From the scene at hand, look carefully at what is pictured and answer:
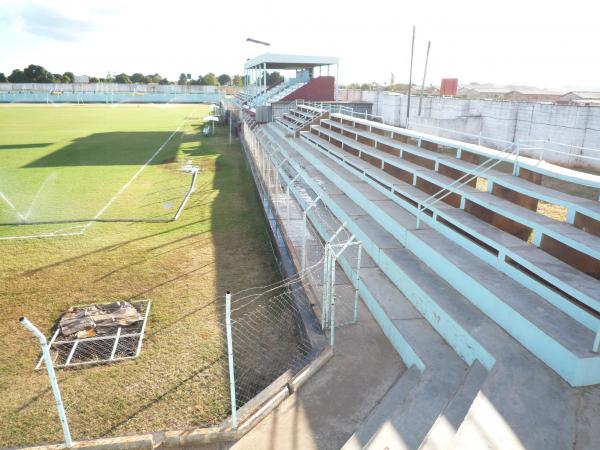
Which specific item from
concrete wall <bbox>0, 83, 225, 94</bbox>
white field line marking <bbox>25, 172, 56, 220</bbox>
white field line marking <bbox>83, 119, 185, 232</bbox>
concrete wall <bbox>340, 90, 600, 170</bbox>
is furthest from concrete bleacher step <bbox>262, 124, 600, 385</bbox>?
concrete wall <bbox>0, 83, 225, 94</bbox>

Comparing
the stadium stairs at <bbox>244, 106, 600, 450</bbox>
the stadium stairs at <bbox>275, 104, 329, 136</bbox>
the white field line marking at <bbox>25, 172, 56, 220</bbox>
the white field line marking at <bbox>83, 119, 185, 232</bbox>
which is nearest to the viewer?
the stadium stairs at <bbox>244, 106, 600, 450</bbox>

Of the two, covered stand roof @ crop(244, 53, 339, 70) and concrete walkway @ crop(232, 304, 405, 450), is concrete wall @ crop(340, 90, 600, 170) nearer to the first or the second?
covered stand roof @ crop(244, 53, 339, 70)

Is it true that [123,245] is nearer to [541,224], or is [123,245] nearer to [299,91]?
[541,224]

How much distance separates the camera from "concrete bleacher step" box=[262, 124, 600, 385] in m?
4.43

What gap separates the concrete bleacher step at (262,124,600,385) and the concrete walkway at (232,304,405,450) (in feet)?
4.66

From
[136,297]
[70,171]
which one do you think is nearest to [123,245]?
[136,297]

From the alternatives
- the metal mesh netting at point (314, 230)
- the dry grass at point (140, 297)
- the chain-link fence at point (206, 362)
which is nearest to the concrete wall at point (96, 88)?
the metal mesh netting at point (314, 230)

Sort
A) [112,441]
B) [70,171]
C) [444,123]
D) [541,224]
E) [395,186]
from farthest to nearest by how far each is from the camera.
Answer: [444,123]
[70,171]
[395,186]
[541,224]
[112,441]

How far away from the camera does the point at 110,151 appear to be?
26.2 metres

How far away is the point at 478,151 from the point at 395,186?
6.59ft

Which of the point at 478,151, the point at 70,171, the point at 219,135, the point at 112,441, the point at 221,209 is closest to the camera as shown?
the point at 112,441

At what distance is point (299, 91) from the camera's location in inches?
1427

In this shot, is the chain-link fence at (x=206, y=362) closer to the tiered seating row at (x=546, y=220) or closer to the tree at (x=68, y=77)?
the tiered seating row at (x=546, y=220)

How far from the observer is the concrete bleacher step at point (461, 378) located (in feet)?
12.8
